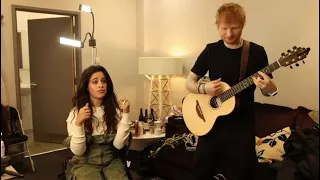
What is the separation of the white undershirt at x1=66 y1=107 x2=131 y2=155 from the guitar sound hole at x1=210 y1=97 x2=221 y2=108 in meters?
0.56

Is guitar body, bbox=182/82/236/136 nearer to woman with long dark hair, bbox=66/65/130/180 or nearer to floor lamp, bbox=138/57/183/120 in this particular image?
woman with long dark hair, bbox=66/65/130/180

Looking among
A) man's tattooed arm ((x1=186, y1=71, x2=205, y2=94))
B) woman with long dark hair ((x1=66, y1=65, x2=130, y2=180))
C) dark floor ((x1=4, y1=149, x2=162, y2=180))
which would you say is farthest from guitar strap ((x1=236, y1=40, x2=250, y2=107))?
dark floor ((x1=4, y1=149, x2=162, y2=180))

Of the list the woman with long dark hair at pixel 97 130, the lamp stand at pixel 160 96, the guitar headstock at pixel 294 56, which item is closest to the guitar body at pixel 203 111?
the guitar headstock at pixel 294 56

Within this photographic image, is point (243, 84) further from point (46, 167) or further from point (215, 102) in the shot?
point (46, 167)

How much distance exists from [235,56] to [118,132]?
2.86 ft

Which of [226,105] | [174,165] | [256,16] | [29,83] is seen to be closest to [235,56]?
[226,105]

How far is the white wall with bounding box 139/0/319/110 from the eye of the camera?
2.79m

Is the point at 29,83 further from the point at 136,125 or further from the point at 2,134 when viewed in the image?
the point at 2,134

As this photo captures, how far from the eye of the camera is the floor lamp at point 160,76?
12.4ft

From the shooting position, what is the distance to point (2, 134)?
0.78 meters

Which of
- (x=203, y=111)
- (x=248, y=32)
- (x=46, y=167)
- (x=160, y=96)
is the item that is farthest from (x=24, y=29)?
(x=203, y=111)

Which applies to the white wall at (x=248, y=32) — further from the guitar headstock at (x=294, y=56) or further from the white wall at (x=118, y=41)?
the guitar headstock at (x=294, y=56)

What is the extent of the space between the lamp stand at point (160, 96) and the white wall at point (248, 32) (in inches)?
4.7

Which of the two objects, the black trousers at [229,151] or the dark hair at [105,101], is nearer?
the black trousers at [229,151]
